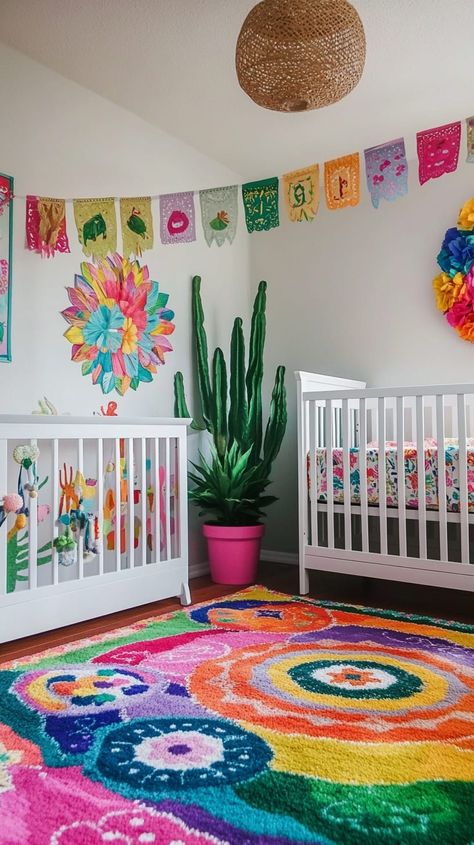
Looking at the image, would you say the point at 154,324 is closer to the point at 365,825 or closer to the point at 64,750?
the point at 64,750

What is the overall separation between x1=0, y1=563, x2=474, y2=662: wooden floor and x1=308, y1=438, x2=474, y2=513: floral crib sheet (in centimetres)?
38

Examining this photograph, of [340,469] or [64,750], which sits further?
[340,469]

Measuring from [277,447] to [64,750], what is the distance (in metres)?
1.90

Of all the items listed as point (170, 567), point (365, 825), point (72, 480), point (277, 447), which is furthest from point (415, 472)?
point (365, 825)

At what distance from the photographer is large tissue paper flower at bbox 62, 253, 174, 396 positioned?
260 cm

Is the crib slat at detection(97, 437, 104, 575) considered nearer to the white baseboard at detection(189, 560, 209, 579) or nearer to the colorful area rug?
the colorful area rug

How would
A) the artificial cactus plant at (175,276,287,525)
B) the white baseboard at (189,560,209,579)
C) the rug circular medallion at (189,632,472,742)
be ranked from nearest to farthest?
the rug circular medallion at (189,632,472,742) → the artificial cactus plant at (175,276,287,525) → the white baseboard at (189,560,209,579)

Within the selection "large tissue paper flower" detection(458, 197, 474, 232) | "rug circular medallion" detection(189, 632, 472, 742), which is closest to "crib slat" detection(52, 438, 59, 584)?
"rug circular medallion" detection(189, 632, 472, 742)

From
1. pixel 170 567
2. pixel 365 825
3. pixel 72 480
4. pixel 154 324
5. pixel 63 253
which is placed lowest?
pixel 365 825

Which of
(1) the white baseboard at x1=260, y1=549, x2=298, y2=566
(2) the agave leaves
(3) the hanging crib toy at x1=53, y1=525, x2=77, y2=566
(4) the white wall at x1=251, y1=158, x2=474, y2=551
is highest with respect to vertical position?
(4) the white wall at x1=251, y1=158, x2=474, y2=551

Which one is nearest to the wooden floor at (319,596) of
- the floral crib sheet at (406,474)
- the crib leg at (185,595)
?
the crib leg at (185,595)

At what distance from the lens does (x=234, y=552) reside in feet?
9.23

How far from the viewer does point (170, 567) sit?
95.9 inches

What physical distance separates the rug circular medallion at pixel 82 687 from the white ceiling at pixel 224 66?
80.1 inches
